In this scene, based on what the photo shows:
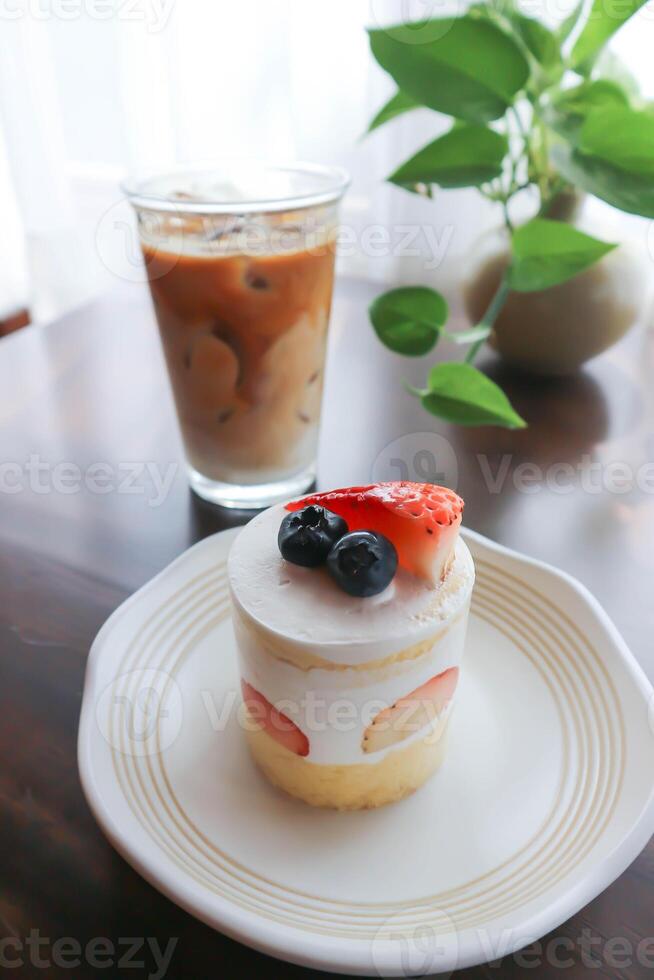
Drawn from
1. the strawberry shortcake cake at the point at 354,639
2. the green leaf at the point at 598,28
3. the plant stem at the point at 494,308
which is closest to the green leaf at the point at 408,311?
the plant stem at the point at 494,308

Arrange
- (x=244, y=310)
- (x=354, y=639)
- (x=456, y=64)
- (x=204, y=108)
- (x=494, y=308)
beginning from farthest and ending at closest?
(x=204, y=108), (x=494, y=308), (x=456, y=64), (x=244, y=310), (x=354, y=639)

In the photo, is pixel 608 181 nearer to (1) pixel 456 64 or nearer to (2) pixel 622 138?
(2) pixel 622 138

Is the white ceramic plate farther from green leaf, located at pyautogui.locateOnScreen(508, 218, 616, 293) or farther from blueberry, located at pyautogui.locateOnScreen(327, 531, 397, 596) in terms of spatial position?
green leaf, located at pyautogui.locateOnScreen(508, 218, 616, 293)

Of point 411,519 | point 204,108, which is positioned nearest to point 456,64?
point 411,519

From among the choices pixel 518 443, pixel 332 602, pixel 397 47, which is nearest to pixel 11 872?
pixel 332 602

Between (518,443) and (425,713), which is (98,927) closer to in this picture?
(425,713)
